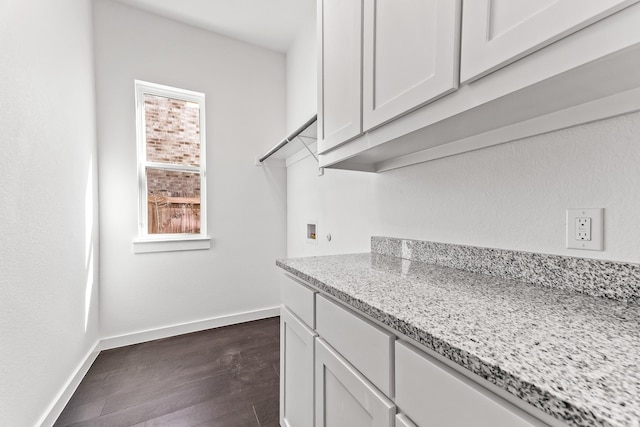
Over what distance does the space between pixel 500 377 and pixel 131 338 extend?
2.85 meters

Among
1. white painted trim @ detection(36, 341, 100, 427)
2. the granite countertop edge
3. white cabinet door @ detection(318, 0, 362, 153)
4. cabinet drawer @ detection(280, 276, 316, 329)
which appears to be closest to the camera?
the granite countertop edge

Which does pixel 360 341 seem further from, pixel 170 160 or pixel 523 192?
pixel 170 160

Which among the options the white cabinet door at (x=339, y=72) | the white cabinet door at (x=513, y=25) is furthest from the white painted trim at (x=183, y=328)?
the white cabinet door at (x=513, y=25)

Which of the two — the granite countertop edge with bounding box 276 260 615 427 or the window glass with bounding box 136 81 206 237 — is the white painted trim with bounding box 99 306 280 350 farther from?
the granite countertop edge with bounding box 276 260 615 427

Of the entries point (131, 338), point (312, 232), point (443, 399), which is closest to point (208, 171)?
point (312, 232)

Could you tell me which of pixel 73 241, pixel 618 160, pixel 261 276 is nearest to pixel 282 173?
pixel 261 276

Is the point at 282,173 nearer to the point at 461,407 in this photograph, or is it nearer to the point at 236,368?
the point at 236,368

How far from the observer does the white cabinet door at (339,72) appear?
→ 43.3 inches

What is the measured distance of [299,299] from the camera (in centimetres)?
109

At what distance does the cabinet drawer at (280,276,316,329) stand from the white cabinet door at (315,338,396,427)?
108 millimetres

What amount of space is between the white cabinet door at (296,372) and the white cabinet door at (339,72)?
0.86m

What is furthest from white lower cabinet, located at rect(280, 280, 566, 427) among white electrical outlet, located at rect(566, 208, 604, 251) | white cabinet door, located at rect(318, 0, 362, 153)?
white cabinet door, located at rect(318, 0, 362, 153)

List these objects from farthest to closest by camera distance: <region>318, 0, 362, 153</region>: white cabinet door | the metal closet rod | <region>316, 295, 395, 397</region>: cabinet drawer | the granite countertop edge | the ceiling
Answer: the ceiling < the metal closet rod < <region>318, 0, 362, 153</region>: white cabinet door < <region>316, 295, 395, 397</region>: cabinet drawer < the granite countertop edge

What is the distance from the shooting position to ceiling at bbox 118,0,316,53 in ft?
7.35
